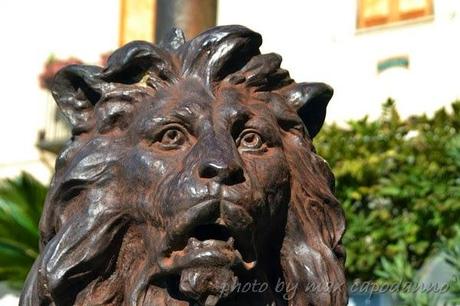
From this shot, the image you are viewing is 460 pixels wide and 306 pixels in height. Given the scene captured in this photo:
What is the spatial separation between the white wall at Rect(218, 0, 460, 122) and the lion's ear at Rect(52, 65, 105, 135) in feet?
25.4

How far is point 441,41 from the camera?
10.5 meters

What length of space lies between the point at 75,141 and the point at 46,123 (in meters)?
12.6

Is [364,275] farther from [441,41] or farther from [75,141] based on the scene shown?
[75,141]

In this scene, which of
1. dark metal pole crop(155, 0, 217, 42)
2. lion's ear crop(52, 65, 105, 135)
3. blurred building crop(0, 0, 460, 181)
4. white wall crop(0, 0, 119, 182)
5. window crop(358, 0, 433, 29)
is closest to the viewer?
lion's ear crop(52, 65, 105, 135)

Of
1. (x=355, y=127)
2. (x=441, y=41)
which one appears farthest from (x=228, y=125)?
(x=441, y=41)

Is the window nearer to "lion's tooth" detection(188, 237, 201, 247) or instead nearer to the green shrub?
the green shrub

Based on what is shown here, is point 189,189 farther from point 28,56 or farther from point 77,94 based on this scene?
point 28,56

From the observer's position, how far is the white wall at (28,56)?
14406mm

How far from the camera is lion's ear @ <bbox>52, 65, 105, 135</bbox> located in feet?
7.53

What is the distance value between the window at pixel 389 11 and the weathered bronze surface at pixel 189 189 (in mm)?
8733

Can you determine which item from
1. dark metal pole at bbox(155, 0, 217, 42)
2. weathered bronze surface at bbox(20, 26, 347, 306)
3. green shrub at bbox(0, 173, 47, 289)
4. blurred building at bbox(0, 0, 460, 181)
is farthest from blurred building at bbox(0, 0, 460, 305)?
weathered bronze surface at bbox(20, 26, 347, 306)

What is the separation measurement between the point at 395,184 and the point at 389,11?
400 cm

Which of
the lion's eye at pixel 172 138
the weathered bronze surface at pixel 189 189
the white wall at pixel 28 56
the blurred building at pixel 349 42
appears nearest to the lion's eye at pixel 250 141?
the weathered bronze surface at pixel 189 189

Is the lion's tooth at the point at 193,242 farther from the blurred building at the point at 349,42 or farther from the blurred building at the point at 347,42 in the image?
the blurred building at the point at 349,42
